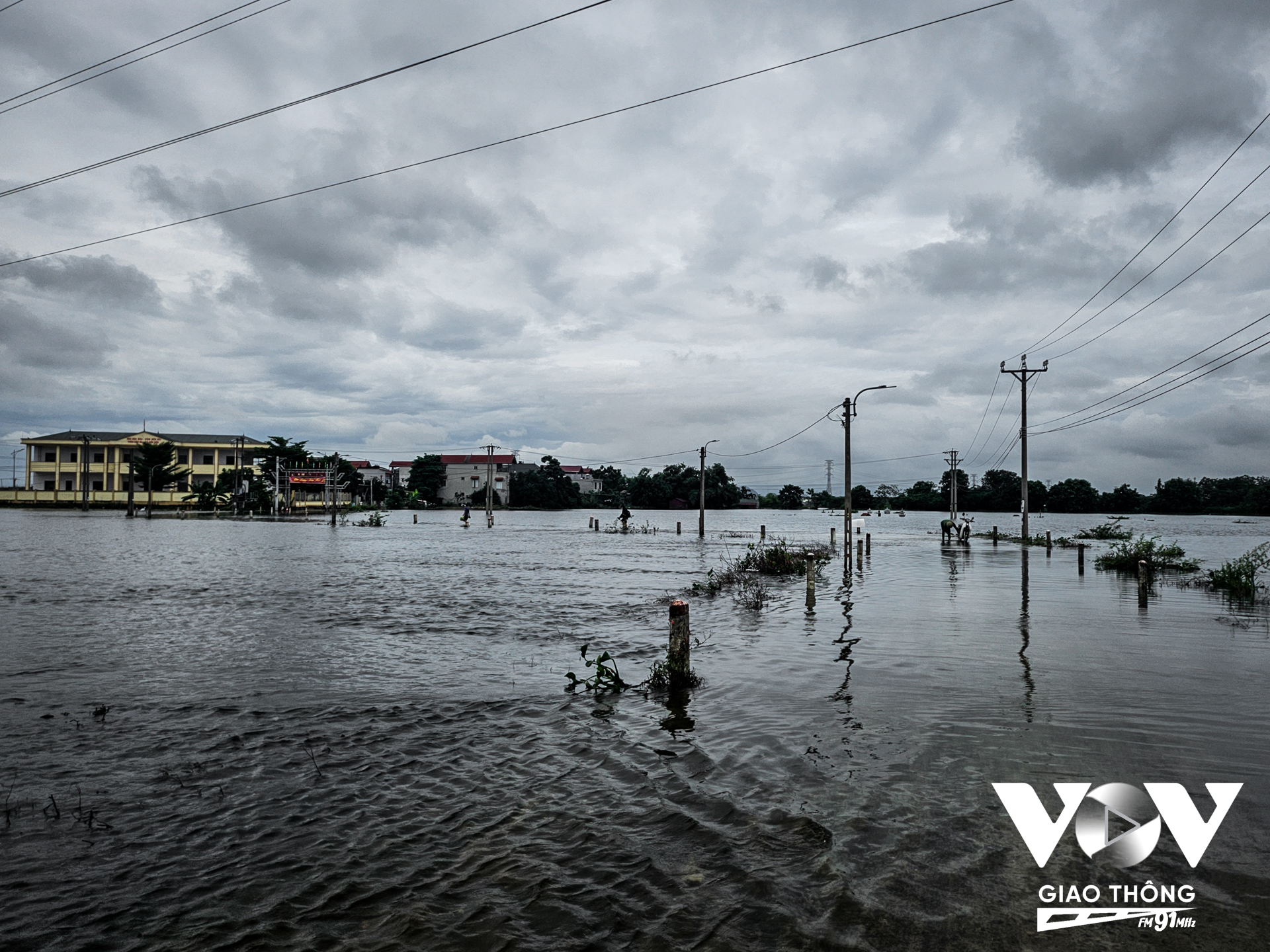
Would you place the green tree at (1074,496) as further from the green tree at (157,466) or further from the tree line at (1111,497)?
the green tree at (157,466)

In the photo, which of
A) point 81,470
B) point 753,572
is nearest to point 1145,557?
point 753,572

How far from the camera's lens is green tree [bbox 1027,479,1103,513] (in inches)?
6693

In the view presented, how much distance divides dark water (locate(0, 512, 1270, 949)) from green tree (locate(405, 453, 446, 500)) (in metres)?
135

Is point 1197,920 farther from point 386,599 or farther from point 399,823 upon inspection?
point 386,599

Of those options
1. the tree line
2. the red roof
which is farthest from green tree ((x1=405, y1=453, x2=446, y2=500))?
the tree line

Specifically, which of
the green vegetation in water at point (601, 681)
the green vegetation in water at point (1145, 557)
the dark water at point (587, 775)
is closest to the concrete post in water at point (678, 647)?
the dark water at point (587, 775)

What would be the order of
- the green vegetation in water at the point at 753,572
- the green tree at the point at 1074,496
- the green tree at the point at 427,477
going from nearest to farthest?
1. the green vegetation in water at the point at 753,572
2. the green tree at the point at 427,477
3. the green tree at the point at 1074,496

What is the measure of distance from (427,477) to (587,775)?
149 metres

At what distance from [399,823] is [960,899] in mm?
4096

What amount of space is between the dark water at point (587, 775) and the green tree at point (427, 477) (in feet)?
444

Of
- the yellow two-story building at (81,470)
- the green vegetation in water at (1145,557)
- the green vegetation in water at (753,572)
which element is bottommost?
the green vegetation in water at (753,572)

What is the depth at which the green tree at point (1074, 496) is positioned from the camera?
170m

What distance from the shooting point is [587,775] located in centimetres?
704

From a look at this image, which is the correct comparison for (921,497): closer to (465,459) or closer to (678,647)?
(465,459)
